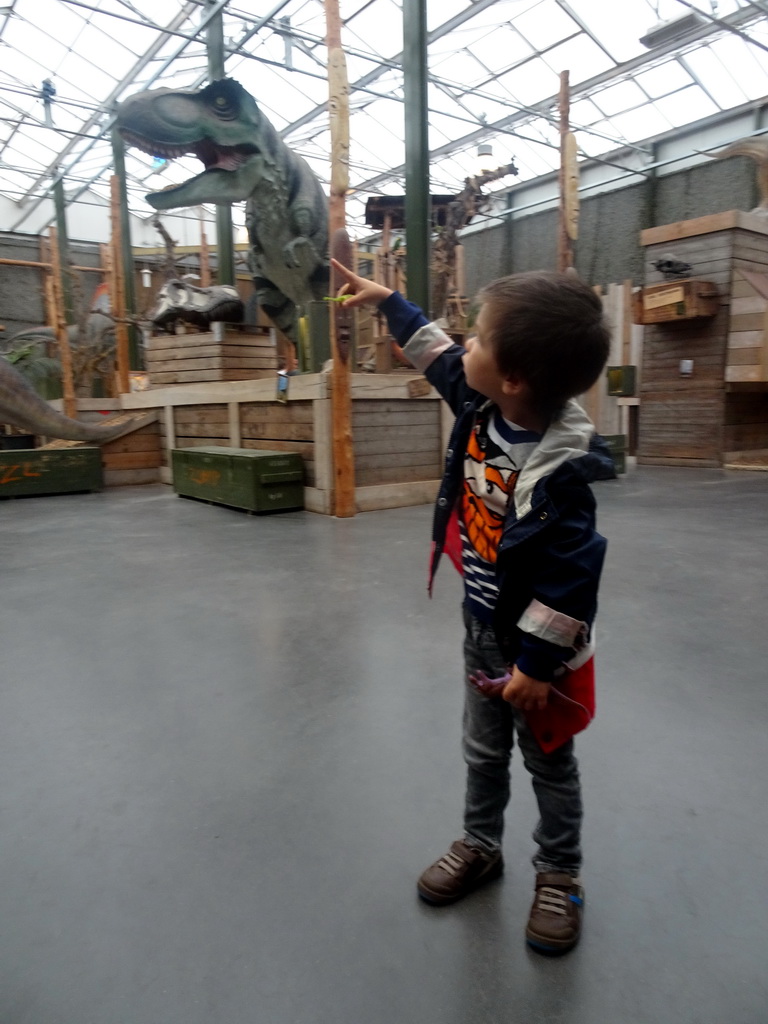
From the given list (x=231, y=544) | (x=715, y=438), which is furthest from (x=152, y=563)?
(x=715, y=438)

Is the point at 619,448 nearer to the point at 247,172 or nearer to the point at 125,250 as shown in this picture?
the point at 247,172

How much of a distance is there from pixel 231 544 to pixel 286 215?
10.8 ft

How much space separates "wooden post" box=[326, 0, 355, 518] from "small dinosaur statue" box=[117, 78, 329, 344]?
1145 mm

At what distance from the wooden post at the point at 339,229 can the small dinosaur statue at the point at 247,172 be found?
1.15m

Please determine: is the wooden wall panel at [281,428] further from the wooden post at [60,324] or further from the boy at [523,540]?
the boy at [523,540]

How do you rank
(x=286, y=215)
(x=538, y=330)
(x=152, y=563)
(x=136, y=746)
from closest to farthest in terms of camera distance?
(x=538, y=330)
(x=136, y=746)
(x=152, y=563)
(x=286, y=215)

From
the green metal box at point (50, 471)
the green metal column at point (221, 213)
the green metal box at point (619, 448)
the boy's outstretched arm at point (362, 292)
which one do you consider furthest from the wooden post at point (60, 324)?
the boy's outstretched arm at point (362, 292)

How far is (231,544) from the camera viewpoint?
4453 millimetres

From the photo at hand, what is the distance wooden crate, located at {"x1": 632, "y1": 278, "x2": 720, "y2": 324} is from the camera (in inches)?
323

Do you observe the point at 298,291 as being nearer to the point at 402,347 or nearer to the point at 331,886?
the point at 402,347

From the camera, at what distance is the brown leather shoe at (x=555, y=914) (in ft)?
3.74

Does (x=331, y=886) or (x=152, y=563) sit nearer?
(x=331, y=886)

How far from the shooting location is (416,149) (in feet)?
19.1

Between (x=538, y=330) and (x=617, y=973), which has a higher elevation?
(x=538, y=330)
